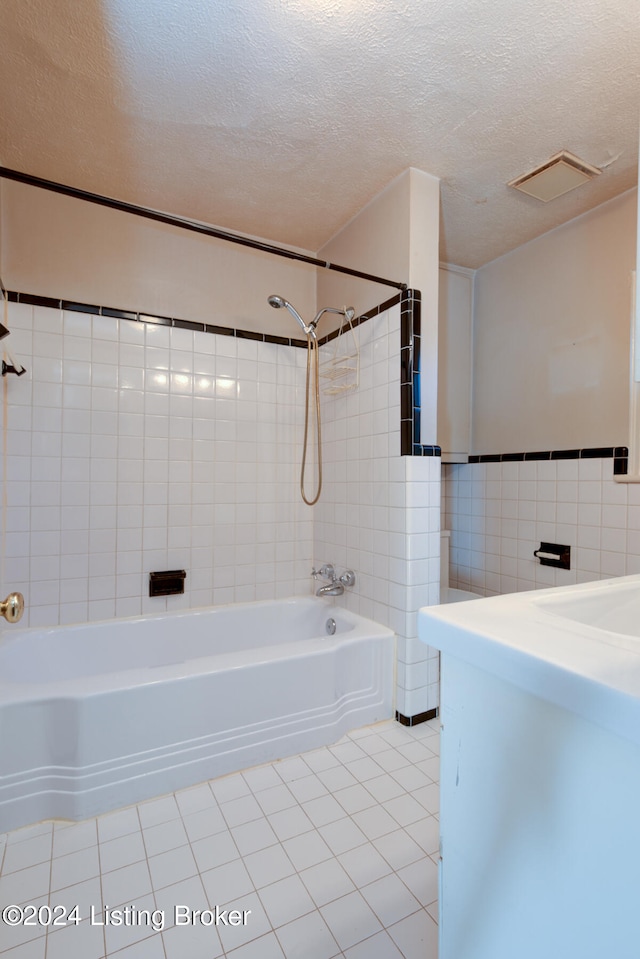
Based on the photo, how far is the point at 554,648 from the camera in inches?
19.6

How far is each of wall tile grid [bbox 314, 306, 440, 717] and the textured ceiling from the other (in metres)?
0.67

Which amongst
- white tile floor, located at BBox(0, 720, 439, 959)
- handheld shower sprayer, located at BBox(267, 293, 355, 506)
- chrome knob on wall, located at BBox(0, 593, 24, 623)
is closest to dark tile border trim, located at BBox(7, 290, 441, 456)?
handheld shower sprayer, located at BBox(267, 293, 355, 506)

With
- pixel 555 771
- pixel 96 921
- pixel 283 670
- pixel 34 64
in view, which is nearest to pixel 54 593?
pixel 283 670

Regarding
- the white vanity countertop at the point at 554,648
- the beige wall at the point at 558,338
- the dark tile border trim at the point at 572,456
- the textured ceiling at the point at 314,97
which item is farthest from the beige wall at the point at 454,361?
the white vanity countertop at the point at 554,648

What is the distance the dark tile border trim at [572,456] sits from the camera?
189cm

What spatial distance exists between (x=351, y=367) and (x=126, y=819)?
1976mm

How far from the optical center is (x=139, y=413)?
2.11m

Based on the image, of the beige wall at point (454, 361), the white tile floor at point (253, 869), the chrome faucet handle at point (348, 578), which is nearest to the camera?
the white tile floor at point (253, 869)

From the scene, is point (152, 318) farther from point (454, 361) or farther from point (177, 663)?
point (454, 361)

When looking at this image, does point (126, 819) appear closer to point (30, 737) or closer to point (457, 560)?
point (30, 737)

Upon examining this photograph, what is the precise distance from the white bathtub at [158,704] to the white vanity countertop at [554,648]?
3.74 feet

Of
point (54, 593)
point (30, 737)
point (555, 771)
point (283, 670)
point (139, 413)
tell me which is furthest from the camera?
point (139, 413)

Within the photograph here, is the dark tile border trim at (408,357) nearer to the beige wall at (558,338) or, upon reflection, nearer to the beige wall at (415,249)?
the beige wall at (415,249)

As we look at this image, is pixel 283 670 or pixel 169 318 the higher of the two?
pixel 169 318
